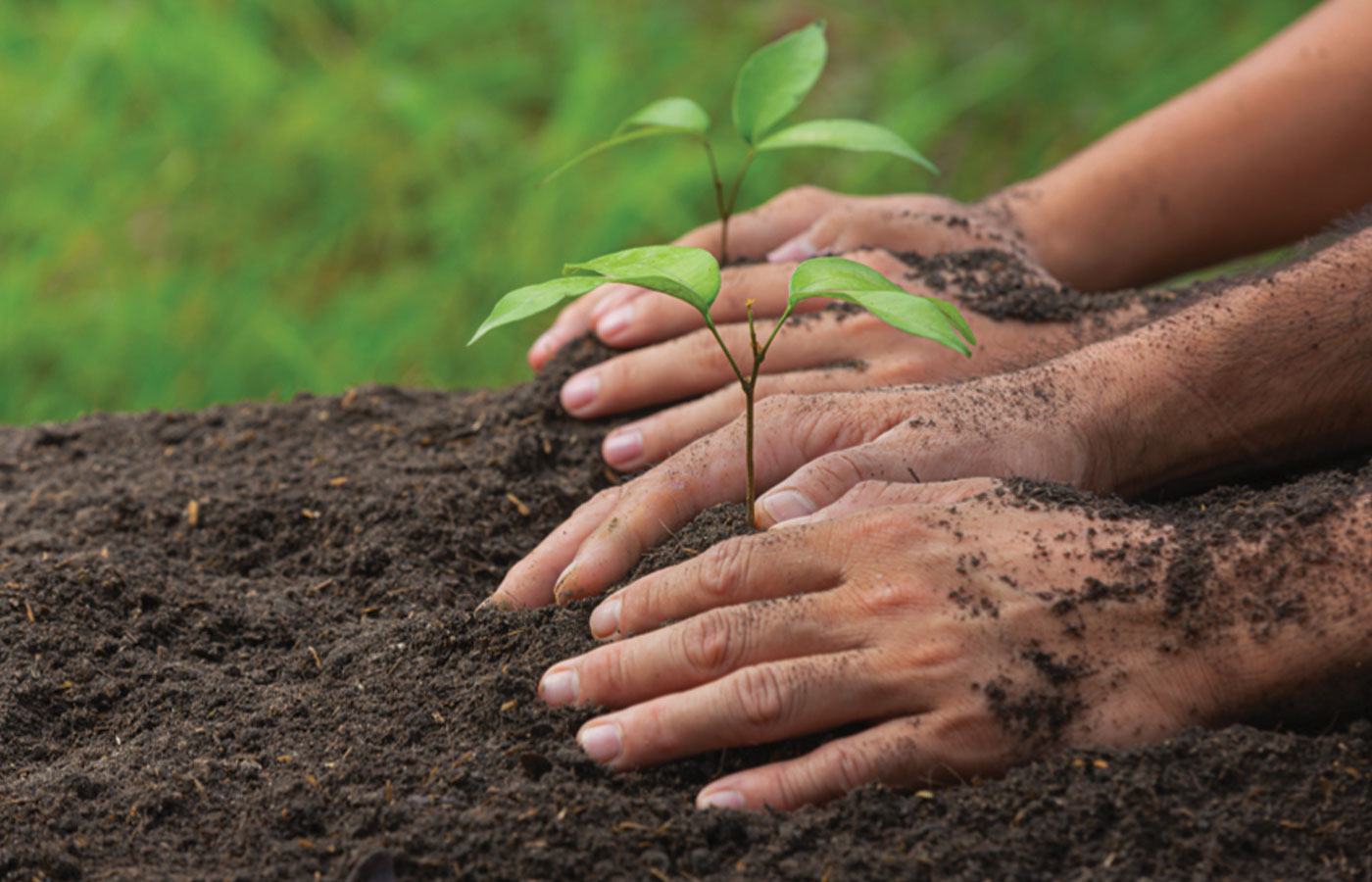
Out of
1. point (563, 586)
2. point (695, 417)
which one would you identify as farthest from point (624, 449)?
point (563, 586)

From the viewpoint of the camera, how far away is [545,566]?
4.65 ft

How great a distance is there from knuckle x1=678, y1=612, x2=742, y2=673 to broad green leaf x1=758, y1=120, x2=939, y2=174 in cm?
78

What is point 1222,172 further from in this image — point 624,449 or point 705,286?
point 705,286

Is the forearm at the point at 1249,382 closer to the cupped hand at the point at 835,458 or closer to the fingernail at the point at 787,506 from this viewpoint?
the cupped hand at the point at 835,458

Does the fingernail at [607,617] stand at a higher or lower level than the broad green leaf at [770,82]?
lower

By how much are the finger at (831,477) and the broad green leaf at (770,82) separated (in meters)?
0.59

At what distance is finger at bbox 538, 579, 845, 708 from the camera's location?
3.69ft

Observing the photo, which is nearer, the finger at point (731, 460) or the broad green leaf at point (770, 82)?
the finger at point (731, 460)

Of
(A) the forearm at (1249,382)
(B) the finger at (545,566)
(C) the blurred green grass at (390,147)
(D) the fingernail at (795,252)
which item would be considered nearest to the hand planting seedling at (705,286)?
(B) the finger at (545,566)

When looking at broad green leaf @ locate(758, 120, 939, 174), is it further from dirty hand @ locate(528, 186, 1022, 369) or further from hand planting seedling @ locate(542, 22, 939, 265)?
dirty hand @ locate(528, 186, 1022, 369)

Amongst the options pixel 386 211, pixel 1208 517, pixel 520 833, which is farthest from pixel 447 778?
pixel 386 211

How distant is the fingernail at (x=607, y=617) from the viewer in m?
1.23

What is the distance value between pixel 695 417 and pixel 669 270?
0.61 metres

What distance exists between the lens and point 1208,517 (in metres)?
1.28
